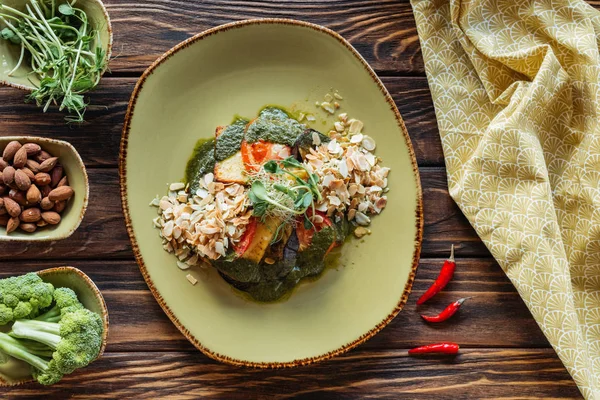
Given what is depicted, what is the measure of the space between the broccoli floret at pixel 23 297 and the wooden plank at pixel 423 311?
21 centimetres

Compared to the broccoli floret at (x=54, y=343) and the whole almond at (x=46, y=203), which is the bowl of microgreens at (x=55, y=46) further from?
the broccoli floret at (x=54, y=343)

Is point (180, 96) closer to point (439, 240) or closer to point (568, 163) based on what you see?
point (439, 240)

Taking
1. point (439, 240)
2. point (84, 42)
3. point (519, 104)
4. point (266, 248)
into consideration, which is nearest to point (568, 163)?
point (519, 104)

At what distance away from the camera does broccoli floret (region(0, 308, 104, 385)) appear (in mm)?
2012

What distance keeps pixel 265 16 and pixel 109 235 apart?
1099 mm

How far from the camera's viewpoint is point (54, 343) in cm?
202

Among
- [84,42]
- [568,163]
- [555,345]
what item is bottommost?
[555,345]

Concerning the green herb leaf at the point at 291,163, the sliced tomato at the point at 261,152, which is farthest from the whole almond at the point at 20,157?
the green herb leaf at the point at 291,163

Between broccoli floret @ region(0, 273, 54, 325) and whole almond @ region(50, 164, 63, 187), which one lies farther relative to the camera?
whole almond @ region(50, 164, 63, 187)

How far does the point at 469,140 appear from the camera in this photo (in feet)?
7.69

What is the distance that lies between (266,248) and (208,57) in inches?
31.7

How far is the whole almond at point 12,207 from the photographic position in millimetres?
2082

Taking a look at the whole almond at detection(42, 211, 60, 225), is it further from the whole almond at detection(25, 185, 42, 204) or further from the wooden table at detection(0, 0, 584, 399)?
the wooden table at detection(0, 0, 584, 399)

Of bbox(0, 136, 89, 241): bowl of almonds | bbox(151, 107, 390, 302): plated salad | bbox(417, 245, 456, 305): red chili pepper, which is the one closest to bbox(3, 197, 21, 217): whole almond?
bbox(0, 136, 89, 241): bowl of almonds
